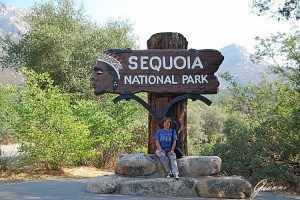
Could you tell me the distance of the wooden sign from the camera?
7871 millimetres

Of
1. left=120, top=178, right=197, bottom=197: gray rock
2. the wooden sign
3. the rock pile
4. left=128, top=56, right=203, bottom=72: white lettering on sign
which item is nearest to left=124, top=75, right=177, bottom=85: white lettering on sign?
the wooden sign

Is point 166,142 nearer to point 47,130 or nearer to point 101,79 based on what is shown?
point 101,79

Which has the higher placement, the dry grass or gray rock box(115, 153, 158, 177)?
gray rock box(115, 153, 158, 177)

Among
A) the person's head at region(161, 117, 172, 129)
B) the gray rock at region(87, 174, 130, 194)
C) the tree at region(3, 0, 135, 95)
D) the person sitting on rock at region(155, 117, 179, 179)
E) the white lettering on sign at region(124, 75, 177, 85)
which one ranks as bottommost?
the gray rock at region(87, 174, 130, 194)

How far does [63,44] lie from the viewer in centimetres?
2175

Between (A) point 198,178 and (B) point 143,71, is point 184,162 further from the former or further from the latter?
(B) point 143,71

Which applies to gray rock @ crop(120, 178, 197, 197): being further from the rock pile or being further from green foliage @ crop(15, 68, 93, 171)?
Result: green foliage @ crop(15, 68, 93, 171)

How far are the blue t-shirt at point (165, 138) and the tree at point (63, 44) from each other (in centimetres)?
1460

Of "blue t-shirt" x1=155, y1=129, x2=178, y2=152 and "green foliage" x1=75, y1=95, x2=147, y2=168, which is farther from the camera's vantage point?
"green foliage" x1=75, y1=95, x2=147, y2=168

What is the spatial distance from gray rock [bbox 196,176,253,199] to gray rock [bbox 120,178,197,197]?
0.17 m

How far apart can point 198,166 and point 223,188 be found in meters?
0.82

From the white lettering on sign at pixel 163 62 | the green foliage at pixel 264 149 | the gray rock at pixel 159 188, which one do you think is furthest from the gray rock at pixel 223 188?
the green foliage at pixel 264 149

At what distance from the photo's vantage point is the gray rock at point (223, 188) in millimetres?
6699

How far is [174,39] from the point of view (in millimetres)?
8172
